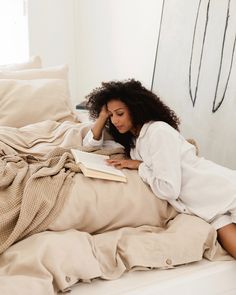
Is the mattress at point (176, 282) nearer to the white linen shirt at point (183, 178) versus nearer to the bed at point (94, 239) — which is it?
the bed at point (94, 239)

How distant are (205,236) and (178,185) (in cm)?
20

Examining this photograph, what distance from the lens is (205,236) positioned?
1236 mm

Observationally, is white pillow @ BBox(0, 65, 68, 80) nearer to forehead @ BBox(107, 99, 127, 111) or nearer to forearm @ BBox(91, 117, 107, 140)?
forearm @ BBox(91, 117, 107, 140)

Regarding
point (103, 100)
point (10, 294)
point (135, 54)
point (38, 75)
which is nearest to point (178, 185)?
point (103, 100)

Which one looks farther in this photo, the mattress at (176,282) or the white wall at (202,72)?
the white wall at (202,72)

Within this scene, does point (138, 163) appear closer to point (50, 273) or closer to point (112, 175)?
point (112, 175)

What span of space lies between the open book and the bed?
25 mm

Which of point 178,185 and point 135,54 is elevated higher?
point 135,54

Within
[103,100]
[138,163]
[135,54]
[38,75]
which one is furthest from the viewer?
[135,54]

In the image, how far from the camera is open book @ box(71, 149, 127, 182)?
4.41 ft

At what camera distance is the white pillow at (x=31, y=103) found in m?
2.19

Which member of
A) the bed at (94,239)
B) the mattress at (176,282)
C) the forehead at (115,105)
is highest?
the forehead at (115,105)

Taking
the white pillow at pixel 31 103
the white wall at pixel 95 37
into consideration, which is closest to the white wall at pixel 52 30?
the white wall at pixel 95 37

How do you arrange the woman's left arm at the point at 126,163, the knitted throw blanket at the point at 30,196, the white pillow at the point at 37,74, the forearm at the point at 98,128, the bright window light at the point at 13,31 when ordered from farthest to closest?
1. the bright window light at the point at 13,31
2. the white pillow at the point at 37,74
3. the forearm at the point at 98,128
4. the woman's left arm at the point at 126,163
5. the knitted throw blanket at the point at 30,196
